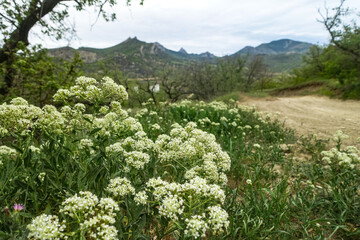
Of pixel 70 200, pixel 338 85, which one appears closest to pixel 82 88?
pixel 70 200

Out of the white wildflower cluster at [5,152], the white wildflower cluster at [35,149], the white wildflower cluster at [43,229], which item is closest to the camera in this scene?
the white wildflower cluster at [43,229]

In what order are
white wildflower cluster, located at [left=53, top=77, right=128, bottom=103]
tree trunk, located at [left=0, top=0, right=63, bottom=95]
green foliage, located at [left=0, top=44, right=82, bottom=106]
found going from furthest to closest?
tree trunk, located at [left=0, top=0, right=63, bottom=95], green foliage, located at [left=0, top=44, right=82, bottom=106], white wildflower cluster, located at [left=53, top=77, right=128, bottom=103]

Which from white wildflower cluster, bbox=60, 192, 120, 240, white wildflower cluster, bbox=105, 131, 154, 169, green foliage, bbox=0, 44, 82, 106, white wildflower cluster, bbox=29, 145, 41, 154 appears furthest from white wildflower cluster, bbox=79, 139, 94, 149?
green foliage, bbox=0, 44, 82, 106

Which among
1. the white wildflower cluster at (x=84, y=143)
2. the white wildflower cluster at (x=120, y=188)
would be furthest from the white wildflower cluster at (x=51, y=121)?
the white wildflower cluster at (x=120, y=188)

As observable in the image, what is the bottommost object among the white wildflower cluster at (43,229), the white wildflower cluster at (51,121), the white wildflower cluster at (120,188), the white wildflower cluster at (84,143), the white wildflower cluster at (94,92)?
the white wildflower cluster at (120,188)

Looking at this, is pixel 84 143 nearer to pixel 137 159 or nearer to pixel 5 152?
pixel 137 159

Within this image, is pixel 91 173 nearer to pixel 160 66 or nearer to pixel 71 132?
pixel 71 132

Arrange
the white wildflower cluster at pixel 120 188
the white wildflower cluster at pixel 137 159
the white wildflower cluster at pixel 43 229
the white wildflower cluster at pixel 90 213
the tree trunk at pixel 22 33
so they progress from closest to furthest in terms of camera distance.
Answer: the white wildflower cluster at pixel 43 229
the white wildflower cluster at pixel 90 213
the white wildflower cluster at pixel 120 188
the white wildflower cluster at pixel 137 159
the tree trunk at pixel 22 33

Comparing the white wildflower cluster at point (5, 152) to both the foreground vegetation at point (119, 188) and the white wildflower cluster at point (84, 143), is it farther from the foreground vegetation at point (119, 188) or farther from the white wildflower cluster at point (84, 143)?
the white wildflower cluster at point (84, 143)

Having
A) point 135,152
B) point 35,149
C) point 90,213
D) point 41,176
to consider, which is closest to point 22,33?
point 35,149

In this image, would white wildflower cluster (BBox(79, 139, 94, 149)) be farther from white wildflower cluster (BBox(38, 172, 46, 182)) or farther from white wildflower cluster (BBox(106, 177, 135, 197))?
white wildflower cluster (BBox(106, 177, 135, 197))

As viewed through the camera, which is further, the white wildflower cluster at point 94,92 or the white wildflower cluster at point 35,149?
the white wildflower cluster at point 94,92

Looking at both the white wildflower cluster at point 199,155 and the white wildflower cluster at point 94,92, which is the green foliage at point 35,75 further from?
the white wildflower cluster at point 199,155

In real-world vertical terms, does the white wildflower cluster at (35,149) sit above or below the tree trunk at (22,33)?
below
